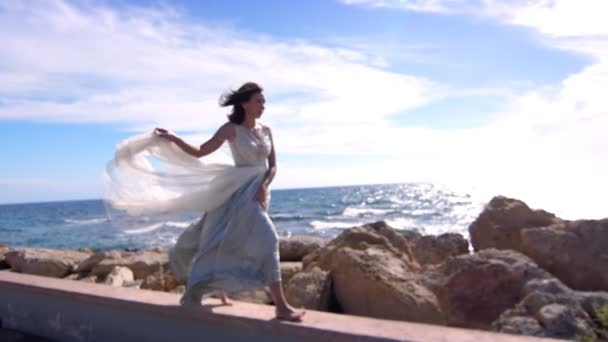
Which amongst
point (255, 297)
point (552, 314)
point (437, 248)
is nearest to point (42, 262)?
point (255, 297)

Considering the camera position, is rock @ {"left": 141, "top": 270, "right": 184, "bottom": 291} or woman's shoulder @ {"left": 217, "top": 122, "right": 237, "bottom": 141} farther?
rock @ {"left": 141, "top": 270, "right": 184, "bottom": 291}

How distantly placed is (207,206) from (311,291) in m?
1.14

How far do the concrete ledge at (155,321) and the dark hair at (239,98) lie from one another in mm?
1261

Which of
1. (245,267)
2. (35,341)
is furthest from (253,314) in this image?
(35,341)

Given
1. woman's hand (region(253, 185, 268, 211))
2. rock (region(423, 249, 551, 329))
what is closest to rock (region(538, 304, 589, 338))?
rock (region(423, 249, 551, 329))

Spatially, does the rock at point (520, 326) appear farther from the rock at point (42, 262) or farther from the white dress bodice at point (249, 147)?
the rock at point (42, 262)

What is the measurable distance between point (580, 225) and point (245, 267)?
11.9 ft

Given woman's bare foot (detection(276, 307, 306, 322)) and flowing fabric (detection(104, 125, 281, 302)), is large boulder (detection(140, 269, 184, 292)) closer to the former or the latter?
flowing fabric (detection(104, 125, 281, 302))

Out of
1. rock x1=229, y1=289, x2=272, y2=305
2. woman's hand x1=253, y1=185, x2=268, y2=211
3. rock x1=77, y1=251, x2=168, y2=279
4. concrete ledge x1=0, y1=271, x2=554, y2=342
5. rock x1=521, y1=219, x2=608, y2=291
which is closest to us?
concrete ledge x1=0, y1=271, x2=554, y2=342

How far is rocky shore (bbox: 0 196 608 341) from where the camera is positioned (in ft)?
12.9

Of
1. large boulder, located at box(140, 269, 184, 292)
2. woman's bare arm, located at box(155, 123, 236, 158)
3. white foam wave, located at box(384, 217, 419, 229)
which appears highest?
woman's bare arm, located at box(155, 123, 236, 158)

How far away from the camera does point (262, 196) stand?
4.12 metres

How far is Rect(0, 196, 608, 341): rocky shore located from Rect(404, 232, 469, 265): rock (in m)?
0.34

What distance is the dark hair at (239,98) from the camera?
4.17 meters
